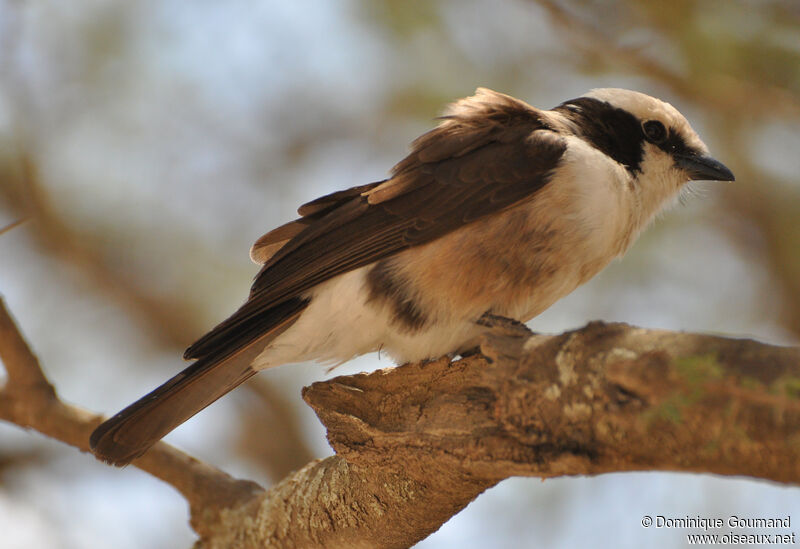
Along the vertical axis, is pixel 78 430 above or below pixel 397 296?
above

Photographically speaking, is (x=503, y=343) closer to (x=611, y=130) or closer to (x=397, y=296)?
(x=397, y=296)

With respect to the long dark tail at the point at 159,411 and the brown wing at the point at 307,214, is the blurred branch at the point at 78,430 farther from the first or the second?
the brown wing at the point at 307,214

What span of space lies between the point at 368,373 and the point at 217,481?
1.29 meters

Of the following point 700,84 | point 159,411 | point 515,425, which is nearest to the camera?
point 515,425

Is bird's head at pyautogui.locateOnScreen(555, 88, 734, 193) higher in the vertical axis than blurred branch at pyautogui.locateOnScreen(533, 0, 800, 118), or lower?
lower

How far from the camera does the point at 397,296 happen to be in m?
3.40

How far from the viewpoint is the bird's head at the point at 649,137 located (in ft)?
12.8

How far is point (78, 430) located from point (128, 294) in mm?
1949

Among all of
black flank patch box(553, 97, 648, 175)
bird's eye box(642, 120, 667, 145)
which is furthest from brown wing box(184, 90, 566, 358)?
bird's eye box(642, 120, 667, 145)

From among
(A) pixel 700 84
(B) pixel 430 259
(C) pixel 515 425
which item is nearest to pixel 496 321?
(B) pixel 430 259

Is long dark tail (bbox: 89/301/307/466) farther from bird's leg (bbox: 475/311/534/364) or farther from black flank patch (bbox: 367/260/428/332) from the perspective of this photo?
bird's leg (bbox: 475/311/534/364)

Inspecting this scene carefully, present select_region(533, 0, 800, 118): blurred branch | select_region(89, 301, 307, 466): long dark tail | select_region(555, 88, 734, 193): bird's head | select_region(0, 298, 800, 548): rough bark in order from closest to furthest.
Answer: select_region(0, 298, 800, 548): rough bark
select_region(89, 301, 307, 466): long dark tail
select_region(555, 88, 734, 193): bird's head
select_region(533, 0, 800, 118): blurred branch

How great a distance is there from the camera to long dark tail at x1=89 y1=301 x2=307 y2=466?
330cm

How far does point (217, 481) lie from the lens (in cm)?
410
